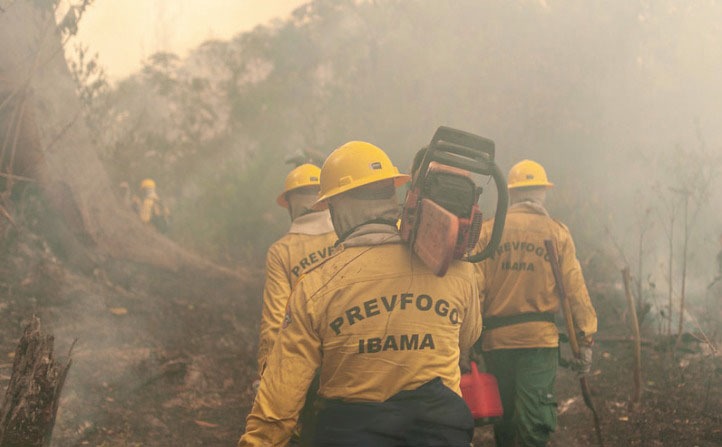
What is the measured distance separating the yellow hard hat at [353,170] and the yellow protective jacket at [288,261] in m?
1.07

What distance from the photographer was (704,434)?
457 centimetres

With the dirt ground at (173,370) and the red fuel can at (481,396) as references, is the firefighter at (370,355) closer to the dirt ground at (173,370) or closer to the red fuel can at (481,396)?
the red fuel can at (481,396)

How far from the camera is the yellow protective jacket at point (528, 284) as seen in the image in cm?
362

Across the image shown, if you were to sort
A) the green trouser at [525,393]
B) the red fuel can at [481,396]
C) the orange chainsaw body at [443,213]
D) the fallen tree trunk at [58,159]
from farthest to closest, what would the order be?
the fallen tree trunk at [58,159]
the green trouser at [525,393]
the red fuel can at [481,396]
the orange chainsaw body at [443,213]

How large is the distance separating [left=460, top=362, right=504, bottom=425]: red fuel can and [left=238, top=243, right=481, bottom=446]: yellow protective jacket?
45.0 inches

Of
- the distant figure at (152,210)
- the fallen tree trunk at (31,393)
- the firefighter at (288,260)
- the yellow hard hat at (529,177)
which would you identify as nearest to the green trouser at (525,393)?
the yellow hard hat at (529,177)

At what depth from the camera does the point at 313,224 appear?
3.53 m

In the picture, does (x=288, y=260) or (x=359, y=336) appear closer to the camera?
(x=359, y=336)

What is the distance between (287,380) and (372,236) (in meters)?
0.54

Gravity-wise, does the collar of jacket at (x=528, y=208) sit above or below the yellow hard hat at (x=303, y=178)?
below

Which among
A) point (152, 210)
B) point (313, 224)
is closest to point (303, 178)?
point (313, 224)

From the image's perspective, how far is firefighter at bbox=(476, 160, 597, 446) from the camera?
11.4ft

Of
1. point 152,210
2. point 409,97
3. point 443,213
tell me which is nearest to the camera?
point 443,213

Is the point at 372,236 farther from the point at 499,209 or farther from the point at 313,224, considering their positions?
the point at 313,224
